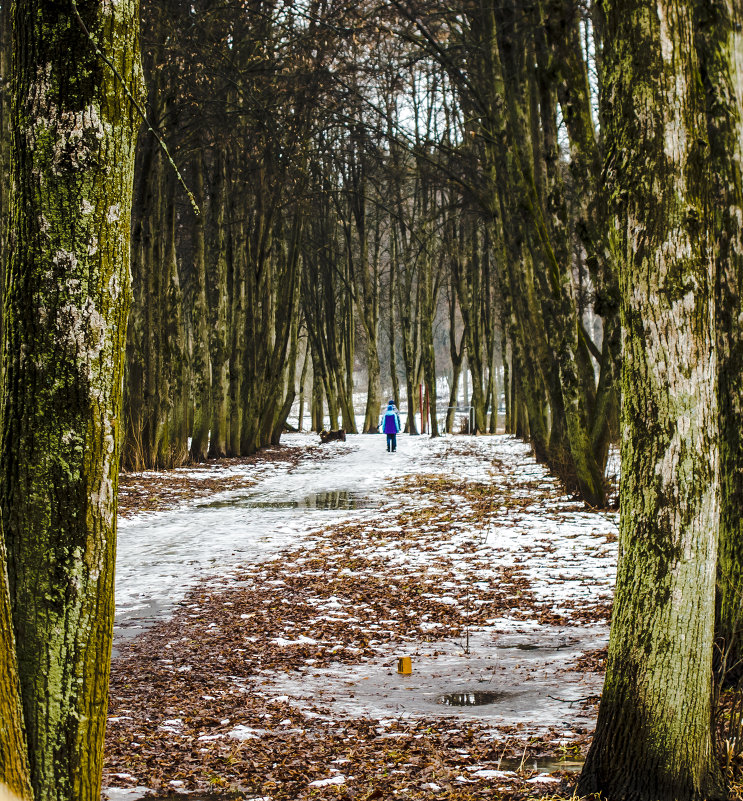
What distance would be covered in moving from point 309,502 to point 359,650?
825cm

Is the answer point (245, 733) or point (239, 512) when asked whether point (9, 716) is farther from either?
point (239, 512)

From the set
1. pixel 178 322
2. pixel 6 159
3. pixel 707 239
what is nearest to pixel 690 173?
pixel 707 239

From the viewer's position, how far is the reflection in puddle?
1406 cm

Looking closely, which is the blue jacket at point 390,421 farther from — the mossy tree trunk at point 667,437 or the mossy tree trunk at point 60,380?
the mossy tree trunk at point 60,380

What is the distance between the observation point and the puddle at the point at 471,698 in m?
5.22

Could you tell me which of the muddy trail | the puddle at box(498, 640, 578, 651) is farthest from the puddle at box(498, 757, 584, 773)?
the puddle at box(498, 640, 578, 651)

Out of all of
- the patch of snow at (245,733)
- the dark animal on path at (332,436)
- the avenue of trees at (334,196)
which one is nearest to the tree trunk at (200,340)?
the avenue of trees at (334,196)

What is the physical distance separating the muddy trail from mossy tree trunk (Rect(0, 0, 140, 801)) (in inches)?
45.5

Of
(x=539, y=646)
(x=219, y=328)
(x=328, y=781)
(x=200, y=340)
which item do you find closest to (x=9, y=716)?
(x=328, y=781)

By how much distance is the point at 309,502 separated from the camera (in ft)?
47.9

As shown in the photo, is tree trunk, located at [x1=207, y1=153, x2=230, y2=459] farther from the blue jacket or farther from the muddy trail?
the muddy trail

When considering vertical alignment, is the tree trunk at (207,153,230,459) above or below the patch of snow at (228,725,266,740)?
above

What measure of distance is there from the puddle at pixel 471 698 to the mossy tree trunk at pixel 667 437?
5.35ft

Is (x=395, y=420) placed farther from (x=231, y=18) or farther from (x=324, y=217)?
(x=231, y=18)
